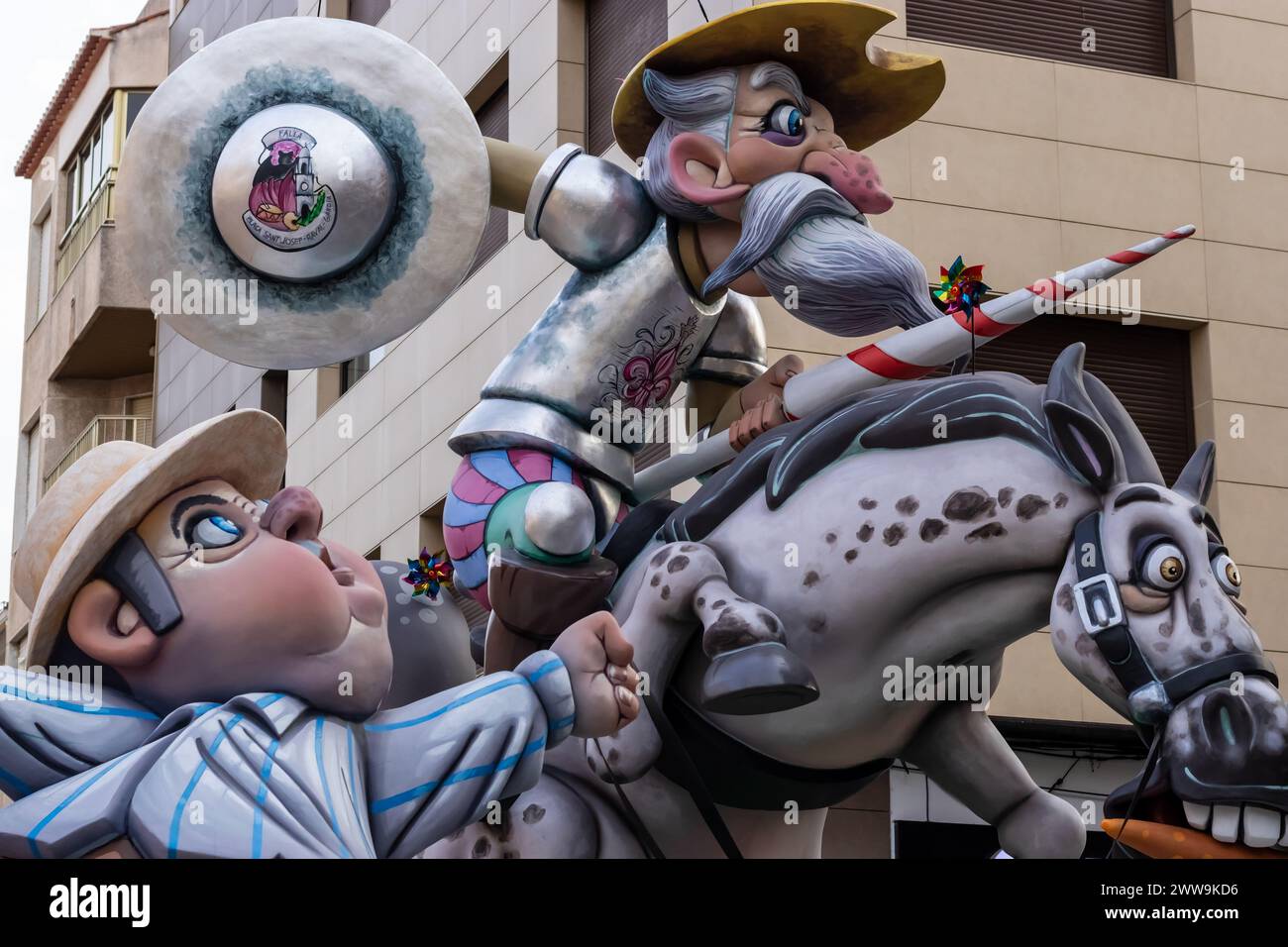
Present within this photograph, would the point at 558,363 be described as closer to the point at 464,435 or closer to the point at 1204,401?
the point at 464,435

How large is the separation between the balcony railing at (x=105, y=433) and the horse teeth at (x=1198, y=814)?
563 inches

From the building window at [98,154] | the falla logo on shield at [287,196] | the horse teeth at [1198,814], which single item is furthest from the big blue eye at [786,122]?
the building window at [98,154]

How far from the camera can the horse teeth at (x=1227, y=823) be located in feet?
11.5

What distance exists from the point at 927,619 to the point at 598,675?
688 millimetres

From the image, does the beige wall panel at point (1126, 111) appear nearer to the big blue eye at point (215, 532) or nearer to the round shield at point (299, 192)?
the round shield at point (299, 192)

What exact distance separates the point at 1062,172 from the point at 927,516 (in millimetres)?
6341

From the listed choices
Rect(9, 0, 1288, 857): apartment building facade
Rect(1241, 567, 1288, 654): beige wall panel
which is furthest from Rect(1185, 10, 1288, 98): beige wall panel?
Rect(1241, 567, 1288, 654): beige wall panel

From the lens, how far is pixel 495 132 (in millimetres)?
11570

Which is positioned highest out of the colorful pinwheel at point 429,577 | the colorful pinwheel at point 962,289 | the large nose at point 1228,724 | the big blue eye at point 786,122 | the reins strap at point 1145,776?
the big blue eye at point 786,122

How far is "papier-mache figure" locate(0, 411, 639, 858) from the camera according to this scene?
3424mm

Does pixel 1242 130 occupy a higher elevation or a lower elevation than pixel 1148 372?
higher

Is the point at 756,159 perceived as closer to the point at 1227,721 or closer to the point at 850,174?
the point at 850,174

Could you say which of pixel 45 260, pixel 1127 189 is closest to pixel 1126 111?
pixel 1127 189
